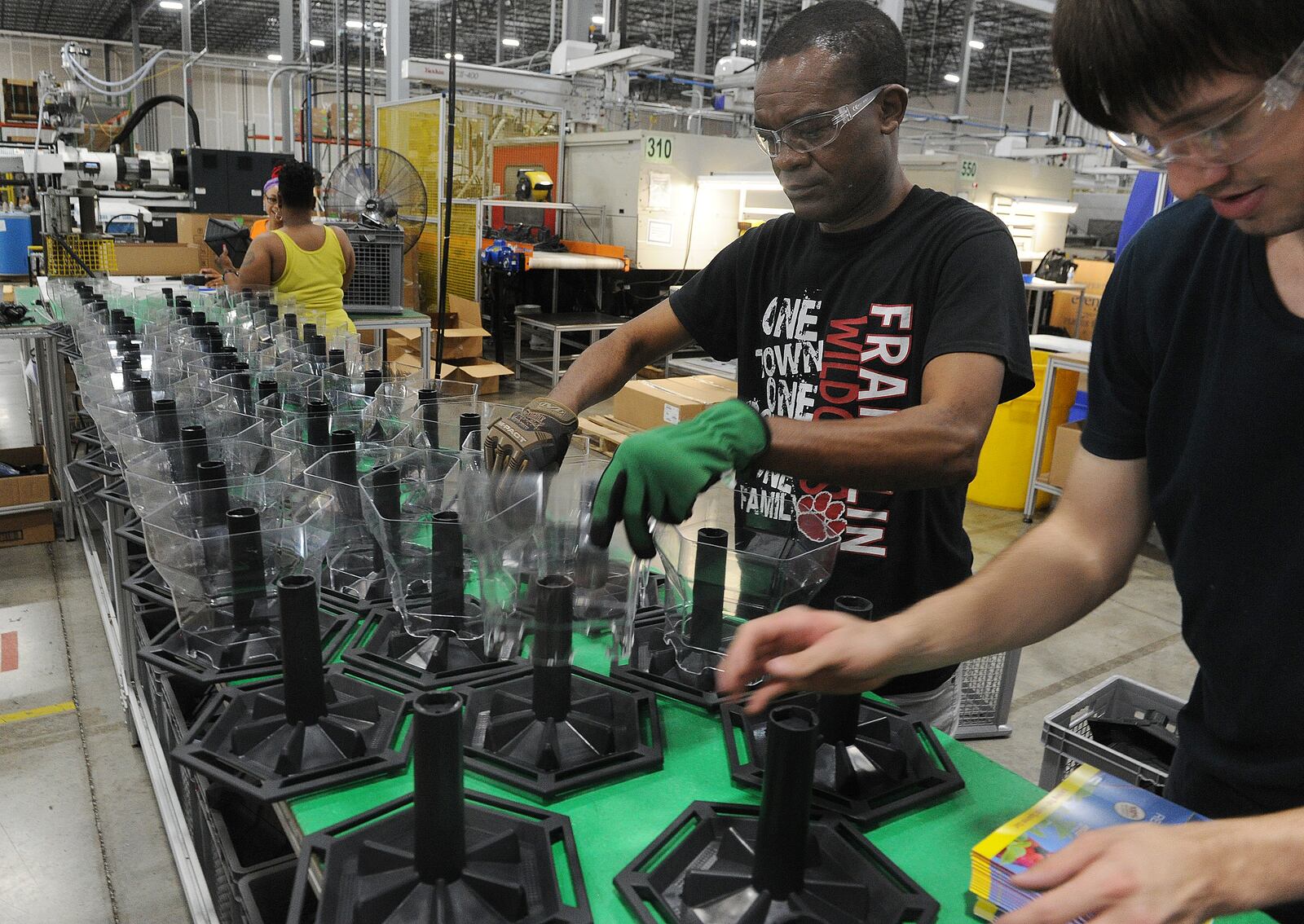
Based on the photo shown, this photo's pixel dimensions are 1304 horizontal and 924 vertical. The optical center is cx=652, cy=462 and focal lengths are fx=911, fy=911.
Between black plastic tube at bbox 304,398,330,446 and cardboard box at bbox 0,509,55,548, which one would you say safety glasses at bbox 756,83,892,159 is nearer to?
black plastic tube at bbox 304,398,330,446

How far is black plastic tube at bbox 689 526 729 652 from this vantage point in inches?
39.2

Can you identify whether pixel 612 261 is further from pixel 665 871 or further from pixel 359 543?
pixel 665 871

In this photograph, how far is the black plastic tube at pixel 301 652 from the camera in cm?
87

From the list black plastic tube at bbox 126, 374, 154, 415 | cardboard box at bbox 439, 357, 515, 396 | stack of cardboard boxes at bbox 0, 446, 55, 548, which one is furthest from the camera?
cardboard box at bbox 439, 357, 515, 396

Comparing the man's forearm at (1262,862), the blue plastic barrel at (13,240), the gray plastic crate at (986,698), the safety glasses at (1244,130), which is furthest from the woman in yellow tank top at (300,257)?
the man's forearm at (1262,862)

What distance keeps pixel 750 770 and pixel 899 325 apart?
698 millimetres

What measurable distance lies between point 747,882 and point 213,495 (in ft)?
2.84

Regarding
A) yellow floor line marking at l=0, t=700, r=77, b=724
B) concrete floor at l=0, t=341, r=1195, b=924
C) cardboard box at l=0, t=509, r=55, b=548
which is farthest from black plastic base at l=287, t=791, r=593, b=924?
cardboard box at l=0, t=509, r=55, b=548

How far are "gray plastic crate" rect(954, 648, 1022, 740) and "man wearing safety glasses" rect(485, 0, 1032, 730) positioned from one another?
1244 millimetres

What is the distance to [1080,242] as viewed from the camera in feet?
34.0

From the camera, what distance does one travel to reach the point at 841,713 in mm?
880

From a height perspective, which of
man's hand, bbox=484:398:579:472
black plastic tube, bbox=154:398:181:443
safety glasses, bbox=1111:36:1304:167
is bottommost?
black plastic tube, bbox=154:398:181:443

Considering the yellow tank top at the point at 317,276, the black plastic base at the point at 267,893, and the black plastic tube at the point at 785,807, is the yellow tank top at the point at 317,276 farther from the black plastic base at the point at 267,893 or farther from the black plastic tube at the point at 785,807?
the black plastic tube at the point at 785,807

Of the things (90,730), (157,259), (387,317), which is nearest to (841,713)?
(90,730)
